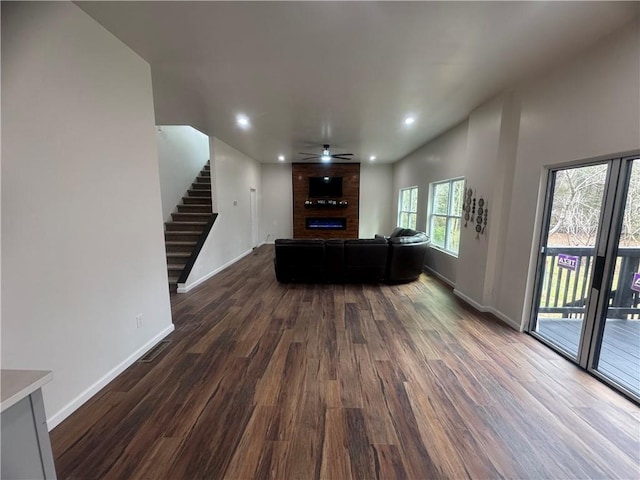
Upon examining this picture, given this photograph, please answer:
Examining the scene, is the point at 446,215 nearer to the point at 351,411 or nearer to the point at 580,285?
the point at 580,285

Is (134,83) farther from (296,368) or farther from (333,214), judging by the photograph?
(333,214)

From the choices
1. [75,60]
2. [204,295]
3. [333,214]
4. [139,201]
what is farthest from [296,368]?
[333,214]

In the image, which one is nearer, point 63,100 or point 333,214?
point 63,100

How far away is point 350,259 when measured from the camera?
15.0 feet

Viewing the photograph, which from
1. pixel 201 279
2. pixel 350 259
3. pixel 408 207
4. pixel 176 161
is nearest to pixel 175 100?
pixel 201 279

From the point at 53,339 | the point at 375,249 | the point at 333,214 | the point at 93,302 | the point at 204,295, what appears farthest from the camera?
the point at 333,214

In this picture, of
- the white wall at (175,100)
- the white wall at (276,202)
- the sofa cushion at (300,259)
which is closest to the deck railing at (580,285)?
the sofa cushion at (300,259)

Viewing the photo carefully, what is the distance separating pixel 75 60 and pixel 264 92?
1.76m

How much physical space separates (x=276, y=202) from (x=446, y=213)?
5.58 m

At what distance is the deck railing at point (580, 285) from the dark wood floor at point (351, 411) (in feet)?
1.66

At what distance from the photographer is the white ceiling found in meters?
1.81

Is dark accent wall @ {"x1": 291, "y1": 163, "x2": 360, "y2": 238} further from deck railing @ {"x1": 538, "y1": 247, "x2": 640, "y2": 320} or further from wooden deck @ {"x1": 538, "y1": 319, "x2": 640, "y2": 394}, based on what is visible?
wooden deck @ {"x1": 538, "y1": 319, "x2": 640, "y2": 394}

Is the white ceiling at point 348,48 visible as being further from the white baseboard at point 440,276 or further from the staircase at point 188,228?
the white baseboard at point 440,276

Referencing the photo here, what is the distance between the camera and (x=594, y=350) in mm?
2215
